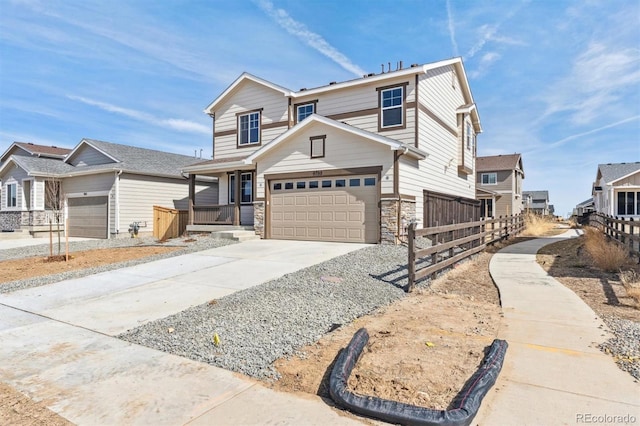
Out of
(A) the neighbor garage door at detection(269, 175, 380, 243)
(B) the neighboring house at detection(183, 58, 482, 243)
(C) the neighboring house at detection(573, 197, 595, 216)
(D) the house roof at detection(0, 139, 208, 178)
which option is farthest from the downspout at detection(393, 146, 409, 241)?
(C) the neighboring house at detection(573, 197, 595, 216)

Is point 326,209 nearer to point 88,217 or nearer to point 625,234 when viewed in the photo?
point 625,234

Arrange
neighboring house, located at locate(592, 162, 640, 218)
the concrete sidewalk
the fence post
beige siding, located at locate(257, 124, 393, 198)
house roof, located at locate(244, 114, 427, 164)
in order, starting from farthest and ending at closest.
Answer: neighboring house, located at locate(592, 162, 640, 218), beige siding, located at locate(257, 124, 393, 198), house roof, located at locate(244, 114, 427, 164), the fence post, the concrete sidewalk

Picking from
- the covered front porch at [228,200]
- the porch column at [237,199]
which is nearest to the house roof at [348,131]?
the porch column at [237,199]

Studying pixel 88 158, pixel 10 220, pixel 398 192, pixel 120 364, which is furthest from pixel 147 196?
pixel 120 364

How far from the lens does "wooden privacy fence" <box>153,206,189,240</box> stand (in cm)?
1931

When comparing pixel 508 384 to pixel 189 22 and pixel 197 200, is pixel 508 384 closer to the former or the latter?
pixel 189 22

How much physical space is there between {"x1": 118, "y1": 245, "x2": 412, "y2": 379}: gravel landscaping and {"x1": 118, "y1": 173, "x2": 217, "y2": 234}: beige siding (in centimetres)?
1549

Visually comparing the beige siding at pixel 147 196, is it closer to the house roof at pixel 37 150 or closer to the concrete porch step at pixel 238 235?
the concrete porch step at pixel 238 235

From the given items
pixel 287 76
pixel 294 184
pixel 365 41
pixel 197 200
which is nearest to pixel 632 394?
pixel 294 184

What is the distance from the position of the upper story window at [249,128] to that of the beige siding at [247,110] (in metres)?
A: 0.28

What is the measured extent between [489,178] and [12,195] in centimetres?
4278

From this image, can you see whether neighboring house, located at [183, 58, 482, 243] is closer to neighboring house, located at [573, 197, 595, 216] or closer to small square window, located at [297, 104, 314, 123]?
small square window, located at [297, 104, 314, 123]

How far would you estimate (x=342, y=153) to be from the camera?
1391 centimetres

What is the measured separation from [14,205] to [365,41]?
2432 cm
